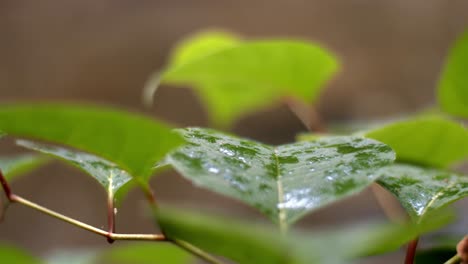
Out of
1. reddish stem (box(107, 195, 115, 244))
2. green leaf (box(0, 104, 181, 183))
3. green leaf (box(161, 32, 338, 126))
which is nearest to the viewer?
green leaf (box(0, 104, 181, 183))

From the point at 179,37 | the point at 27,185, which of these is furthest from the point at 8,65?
the point at 179,37

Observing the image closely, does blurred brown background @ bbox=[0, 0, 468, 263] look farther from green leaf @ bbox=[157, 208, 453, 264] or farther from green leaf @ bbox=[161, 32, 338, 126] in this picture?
green leaf @ bbox=[157, 208, 453, 264]

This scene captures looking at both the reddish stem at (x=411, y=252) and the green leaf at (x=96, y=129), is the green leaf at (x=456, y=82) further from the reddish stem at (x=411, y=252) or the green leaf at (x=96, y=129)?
the green leaf at (x=96, y=129)

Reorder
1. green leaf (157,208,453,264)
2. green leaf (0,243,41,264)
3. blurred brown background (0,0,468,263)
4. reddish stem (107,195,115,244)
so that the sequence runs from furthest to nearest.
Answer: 1. blurred brown background (0,0,468,263)
2. green leaf (0,243,41,264)
3. reddish stem (107,195,115,244)
4. green leaf (157,208,453,264)

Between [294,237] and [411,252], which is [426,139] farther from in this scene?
[294,237]

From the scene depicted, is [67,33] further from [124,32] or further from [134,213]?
[134,213]

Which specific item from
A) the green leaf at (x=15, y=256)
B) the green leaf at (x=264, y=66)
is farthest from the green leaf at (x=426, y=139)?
the green leaf at (x=15, y=256)

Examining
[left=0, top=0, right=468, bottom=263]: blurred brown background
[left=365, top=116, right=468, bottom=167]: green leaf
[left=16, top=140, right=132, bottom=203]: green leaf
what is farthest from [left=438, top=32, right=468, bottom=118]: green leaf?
[left=0, top=0, right=468, bottom=263]: blurred brown background
